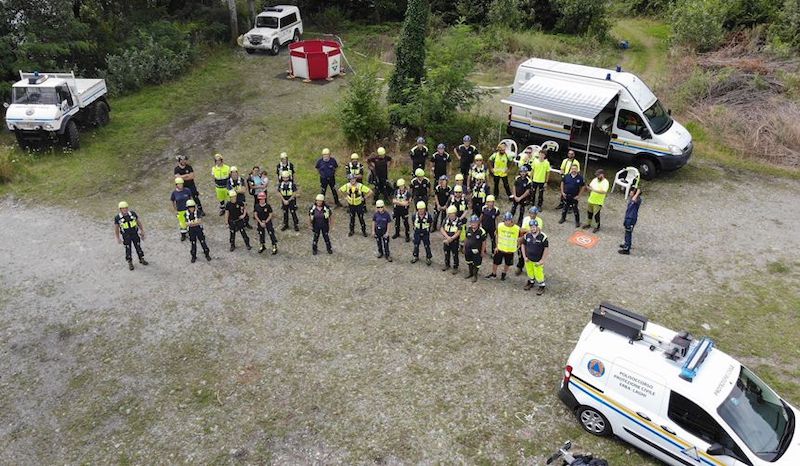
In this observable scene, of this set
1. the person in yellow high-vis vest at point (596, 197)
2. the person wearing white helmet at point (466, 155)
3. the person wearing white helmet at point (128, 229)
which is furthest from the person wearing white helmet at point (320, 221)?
the person in yellow high-vis vest at point (596, 197)

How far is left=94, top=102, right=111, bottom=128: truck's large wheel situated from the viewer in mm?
20391

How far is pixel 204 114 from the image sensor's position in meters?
22.3

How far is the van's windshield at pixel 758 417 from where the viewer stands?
7512 millimetres

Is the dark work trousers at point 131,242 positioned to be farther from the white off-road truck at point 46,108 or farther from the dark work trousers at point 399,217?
the white off-road truck at point 46,108

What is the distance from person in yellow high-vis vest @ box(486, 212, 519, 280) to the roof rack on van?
140 inches

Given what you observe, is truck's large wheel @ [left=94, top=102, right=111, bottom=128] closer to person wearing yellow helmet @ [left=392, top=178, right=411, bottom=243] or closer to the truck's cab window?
person wearing yellow helmet @ [left=392, top=178, right=411, bottom=243]

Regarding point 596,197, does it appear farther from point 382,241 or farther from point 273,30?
point 273,30

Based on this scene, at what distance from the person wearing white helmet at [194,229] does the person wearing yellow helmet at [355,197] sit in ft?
11.3

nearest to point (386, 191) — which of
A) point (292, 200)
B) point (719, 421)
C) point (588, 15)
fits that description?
point (292, 200)

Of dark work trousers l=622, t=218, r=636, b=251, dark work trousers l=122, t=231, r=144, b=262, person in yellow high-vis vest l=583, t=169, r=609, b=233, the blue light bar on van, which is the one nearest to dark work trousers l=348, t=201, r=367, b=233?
dark work trousers l=122, t=231, r=144, b=262

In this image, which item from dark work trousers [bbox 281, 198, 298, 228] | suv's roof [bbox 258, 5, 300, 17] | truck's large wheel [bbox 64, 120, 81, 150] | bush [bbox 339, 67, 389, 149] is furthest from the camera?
suv's roof [bbox 258, 5, 300, 17]

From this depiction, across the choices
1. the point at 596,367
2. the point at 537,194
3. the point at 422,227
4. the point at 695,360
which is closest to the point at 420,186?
the point at 422,227

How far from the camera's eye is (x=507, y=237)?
39.9 ft

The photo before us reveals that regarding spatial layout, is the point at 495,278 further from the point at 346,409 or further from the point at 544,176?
the point at 346,409
